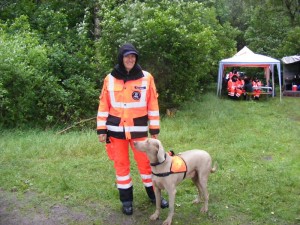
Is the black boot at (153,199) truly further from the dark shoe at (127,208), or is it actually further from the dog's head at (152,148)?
the dog's head at (152,148)

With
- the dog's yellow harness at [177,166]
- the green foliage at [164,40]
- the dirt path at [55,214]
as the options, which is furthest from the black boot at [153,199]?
the green foliage at [164,40]

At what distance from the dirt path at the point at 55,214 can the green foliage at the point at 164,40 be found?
21.3 ft

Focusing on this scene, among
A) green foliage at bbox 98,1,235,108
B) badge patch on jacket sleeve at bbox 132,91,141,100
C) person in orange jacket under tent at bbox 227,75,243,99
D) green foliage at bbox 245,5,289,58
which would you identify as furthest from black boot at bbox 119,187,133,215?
green foliage at bbox 245,5,289,58

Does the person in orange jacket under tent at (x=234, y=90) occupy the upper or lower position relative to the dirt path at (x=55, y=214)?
upper

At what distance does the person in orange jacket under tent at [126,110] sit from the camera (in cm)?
454

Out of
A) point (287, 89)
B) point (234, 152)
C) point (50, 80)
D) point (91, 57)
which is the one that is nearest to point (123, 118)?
point (234, 152)

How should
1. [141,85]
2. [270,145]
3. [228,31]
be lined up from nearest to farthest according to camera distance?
[141,85], [270,145], [228,31]

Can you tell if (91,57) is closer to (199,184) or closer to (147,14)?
(147,14)

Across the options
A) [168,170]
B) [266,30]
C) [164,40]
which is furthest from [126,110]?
[266,30]

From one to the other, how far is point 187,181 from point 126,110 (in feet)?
6.07

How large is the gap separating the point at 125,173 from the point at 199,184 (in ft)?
2.91

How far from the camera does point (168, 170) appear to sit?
4430 mm

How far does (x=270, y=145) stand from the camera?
8125 millimetres

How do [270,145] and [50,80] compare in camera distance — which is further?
[50,80]
